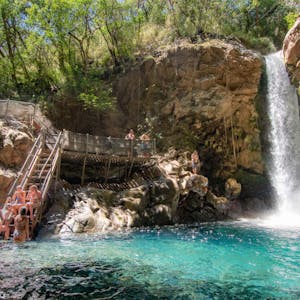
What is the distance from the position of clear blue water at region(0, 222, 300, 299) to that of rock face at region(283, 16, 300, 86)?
621 inches

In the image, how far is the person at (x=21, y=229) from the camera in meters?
12.7

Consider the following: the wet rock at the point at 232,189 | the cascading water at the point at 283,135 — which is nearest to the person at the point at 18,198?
the wet rock at the point at 232,189

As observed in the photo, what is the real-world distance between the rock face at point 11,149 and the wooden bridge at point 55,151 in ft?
2.12

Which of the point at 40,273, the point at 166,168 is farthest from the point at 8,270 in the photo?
the point at 166,168

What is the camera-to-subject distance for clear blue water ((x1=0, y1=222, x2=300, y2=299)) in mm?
7355

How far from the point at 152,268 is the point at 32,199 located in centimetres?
672

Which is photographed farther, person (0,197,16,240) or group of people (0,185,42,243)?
person (0,197,16,240)

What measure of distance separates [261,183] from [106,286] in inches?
825

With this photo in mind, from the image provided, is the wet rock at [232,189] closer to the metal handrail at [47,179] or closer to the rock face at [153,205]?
the rock face at [153,205]

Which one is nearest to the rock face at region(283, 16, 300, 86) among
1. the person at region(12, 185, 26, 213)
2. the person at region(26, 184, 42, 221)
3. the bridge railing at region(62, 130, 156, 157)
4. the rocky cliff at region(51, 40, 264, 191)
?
the rocky cliff at region(51, 40, 264, 191)

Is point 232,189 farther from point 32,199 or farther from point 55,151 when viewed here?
point 32,199

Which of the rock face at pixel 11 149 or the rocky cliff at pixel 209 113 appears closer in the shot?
the rock face at pixel 11 149

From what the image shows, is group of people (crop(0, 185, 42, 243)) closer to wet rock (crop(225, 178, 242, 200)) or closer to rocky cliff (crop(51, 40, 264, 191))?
rocky cliff (crop(51, 40, 264, 191))

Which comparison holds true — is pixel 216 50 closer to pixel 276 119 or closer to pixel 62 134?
pixel 276 119
